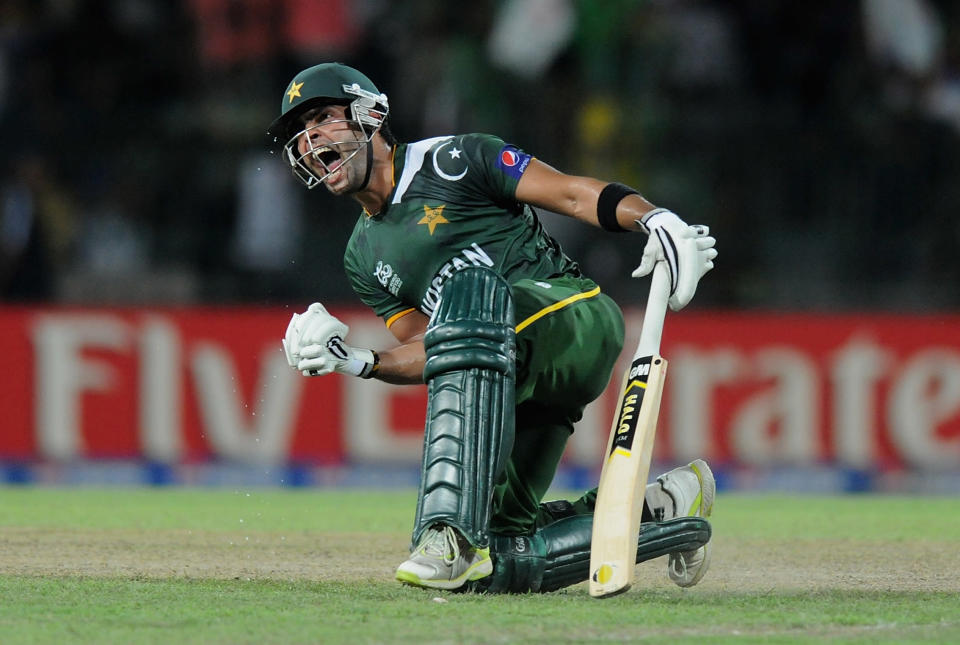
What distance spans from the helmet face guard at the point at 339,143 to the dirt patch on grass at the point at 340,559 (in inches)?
47.4

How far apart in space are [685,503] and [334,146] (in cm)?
148

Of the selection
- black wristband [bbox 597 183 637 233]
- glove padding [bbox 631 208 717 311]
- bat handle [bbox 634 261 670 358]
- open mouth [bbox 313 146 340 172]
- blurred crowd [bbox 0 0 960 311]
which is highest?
blurred crowd [bbox 0 0 960 311]

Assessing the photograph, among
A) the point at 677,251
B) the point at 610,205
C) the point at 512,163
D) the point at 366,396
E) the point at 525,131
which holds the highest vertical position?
the point at 525,131

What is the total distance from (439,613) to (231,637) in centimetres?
55

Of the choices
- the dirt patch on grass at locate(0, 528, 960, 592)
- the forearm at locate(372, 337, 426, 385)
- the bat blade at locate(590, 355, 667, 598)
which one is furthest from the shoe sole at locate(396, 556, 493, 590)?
the forearm at locate(372, 337, 426, 385)

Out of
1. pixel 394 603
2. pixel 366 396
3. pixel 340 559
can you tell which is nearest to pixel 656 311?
pixel 394 603

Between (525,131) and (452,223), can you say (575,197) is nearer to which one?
(452,223)

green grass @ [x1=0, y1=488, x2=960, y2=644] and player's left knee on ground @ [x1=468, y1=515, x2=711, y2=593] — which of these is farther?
player's left knee on ground @ [x1=468, y1=515, x2=711, y2=593]

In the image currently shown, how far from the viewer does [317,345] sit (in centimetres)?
419

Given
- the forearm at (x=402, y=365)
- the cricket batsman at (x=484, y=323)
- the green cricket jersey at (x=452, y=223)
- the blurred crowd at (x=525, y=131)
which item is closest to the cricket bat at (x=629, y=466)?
the cricket batsman at (x=484, y=323)

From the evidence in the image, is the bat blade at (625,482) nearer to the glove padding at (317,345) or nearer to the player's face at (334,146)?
the glove padding at (317,345)

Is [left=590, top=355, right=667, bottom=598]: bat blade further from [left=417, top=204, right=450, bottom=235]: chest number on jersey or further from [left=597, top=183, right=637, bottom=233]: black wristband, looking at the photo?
[left=417, top=204, right=450, bottom=235]: chest number on jersey

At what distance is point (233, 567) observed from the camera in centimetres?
468

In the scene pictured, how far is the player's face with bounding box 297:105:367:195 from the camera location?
4438 millimetres
